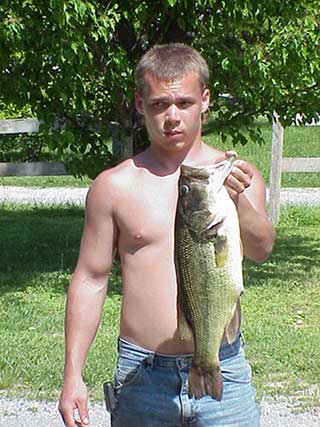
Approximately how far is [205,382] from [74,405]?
466mm

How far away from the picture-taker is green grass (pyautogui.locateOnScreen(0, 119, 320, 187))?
17.2 meters

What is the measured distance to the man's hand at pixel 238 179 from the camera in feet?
9.34

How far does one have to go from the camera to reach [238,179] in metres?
2.86

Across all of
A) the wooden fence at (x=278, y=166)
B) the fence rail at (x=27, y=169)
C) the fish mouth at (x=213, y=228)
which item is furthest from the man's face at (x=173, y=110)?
the wooden fence at (x=278, y=166)

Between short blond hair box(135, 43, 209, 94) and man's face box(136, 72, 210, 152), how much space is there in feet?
0.06

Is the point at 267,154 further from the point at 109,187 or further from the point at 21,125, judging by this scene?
the point at 109,187

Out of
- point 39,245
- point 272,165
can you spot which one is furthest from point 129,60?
point 272,165

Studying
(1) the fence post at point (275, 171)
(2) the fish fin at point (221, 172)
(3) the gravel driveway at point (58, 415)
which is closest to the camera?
(2) the fish fin at point (221, 172)

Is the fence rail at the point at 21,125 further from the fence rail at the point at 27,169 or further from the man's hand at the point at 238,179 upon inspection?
the man's hand at the point at 238,179

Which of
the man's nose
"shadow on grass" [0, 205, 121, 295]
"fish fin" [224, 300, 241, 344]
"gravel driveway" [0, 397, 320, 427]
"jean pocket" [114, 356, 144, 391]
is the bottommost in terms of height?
"shadow on grass" [0, 205, 121, 295]

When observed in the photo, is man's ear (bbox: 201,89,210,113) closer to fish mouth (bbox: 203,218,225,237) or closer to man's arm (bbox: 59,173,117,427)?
man's arm (bbox: 59,173,117,427)

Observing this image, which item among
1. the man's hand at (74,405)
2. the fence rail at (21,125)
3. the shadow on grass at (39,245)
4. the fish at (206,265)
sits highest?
the fish at (206,265)

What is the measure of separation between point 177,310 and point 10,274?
652cm

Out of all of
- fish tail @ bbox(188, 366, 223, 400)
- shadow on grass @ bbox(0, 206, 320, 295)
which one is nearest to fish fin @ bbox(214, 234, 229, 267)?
fish tail @ bbox(188, 366, 223, 400)
